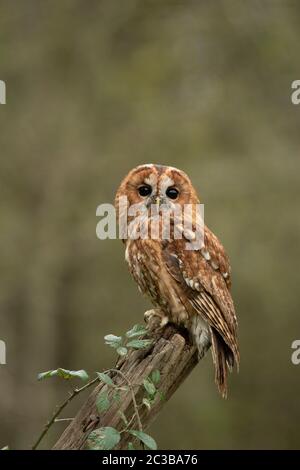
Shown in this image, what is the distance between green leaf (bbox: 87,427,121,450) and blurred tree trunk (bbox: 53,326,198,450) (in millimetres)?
112

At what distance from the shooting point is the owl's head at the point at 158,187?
13.4 feet

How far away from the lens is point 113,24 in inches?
328

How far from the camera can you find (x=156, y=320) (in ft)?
12.8

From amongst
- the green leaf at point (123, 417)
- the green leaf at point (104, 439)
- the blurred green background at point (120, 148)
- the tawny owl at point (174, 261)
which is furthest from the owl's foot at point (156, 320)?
the blurred green background at point (120, 148)

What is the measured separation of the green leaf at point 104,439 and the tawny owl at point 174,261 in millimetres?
1283

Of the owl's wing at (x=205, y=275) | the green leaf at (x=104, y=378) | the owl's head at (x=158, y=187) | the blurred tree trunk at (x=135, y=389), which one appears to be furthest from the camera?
the owl's head at (x=158, y=187)

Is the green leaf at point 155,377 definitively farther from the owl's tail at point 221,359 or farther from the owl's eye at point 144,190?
→ the owl's eye at point 144,190

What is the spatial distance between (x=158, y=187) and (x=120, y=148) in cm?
434

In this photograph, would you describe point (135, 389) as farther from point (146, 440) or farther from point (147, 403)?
point (146, 440)

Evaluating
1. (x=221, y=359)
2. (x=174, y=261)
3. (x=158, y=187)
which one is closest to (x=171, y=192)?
(x=158, y=187)

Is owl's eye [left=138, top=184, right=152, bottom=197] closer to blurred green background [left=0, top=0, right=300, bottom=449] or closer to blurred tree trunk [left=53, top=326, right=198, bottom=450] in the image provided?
blurred tree trunk [left=53, top=326, right=198, bottom=450]

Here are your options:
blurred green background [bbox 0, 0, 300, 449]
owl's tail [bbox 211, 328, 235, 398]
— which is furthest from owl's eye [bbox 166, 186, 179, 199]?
blurred green background [bbox 0, 0, 300, 449]

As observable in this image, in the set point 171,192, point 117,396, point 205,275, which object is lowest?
point 117,396

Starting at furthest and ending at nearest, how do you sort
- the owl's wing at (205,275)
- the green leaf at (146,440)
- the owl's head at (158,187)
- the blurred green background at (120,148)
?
the blurred green background at (120,148)
the owl's head at (158,187)
the owl's wing at (205,275)
the green leaf at (146,440)
